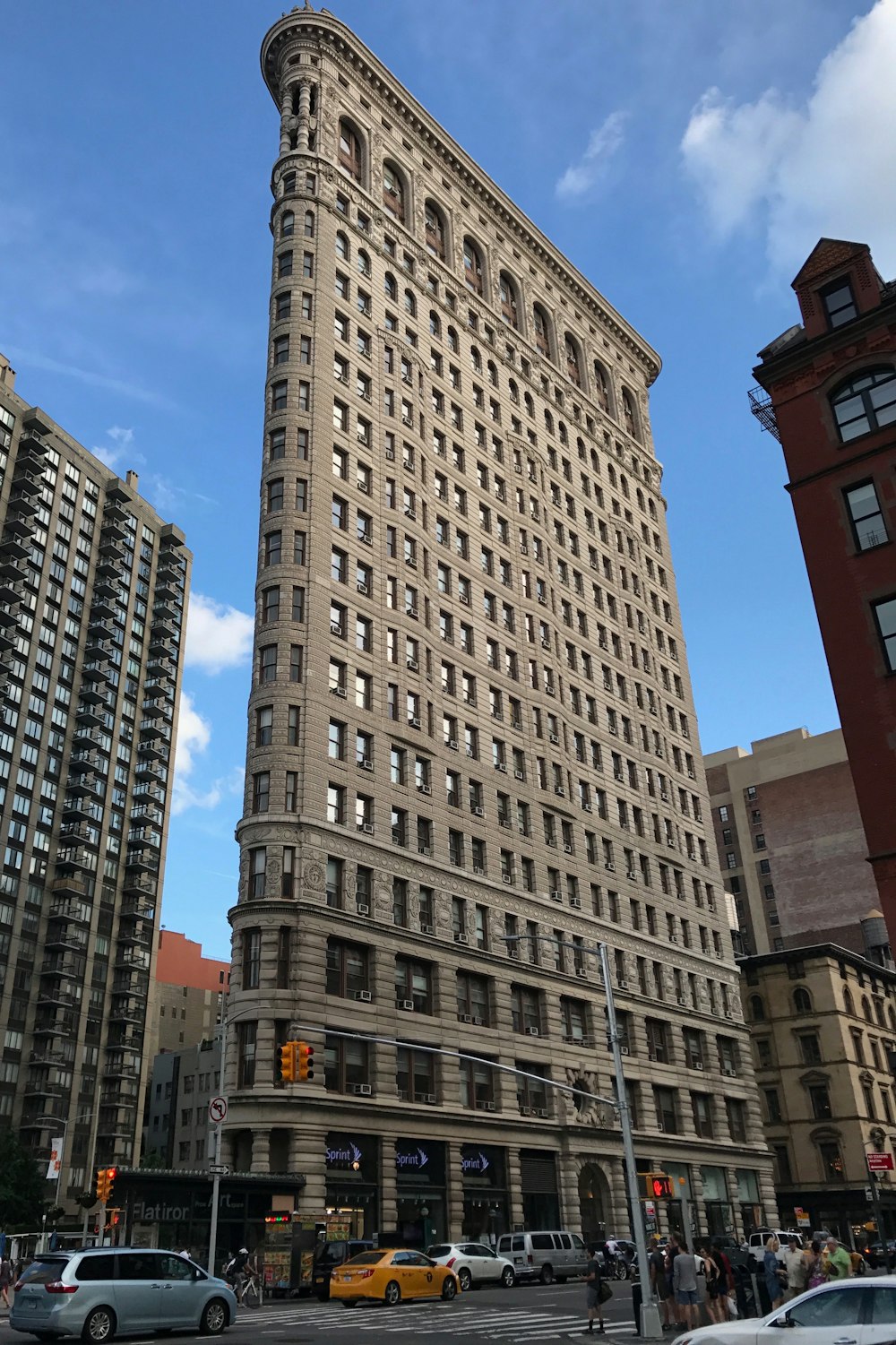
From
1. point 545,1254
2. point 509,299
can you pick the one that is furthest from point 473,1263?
point 509,299

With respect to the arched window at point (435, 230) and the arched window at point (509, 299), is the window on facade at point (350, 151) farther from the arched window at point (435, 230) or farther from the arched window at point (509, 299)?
the arched window at point (509, 299)

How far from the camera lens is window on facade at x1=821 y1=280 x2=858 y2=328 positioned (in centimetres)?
4094

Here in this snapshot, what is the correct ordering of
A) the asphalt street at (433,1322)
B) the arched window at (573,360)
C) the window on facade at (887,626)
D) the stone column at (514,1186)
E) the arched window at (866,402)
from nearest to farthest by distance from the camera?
the asphalt street at (433,1322), the window on facade at (887,626), the arched window at (866,402), the stone column at (514,1186), the arched window at (573,360)

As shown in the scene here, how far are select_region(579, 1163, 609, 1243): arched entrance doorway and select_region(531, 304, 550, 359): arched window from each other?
201 ft

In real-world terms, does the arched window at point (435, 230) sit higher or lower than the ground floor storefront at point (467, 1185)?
higher

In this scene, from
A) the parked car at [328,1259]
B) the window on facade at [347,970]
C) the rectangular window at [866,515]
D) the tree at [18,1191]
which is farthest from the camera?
the tree at [18,1191]

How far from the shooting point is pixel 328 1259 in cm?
3750

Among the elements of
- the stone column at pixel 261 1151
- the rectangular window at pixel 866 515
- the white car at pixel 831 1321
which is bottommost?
the white car at pixel 831 1321

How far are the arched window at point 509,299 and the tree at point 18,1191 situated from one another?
72279 mm

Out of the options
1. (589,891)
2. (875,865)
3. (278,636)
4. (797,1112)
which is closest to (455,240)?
(278,636)

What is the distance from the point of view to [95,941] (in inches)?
4336

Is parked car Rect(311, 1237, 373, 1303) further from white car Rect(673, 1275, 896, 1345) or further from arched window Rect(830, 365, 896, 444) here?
arched window Rect(830, 365, 896, 444)

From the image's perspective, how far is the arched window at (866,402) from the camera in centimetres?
3866

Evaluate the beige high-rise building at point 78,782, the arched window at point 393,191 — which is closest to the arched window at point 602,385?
the arched window at point 393,191
